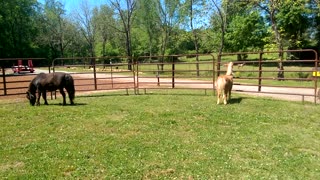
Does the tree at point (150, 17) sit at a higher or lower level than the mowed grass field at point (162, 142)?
higher

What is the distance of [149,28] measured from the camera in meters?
50.9

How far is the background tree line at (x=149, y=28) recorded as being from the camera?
3250cm

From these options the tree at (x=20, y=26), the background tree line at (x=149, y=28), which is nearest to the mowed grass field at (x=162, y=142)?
the background tree line at (x=149, y=28)

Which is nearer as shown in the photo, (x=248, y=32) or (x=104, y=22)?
(x=248, y=32)

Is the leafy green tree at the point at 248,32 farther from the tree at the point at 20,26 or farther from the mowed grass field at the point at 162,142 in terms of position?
the mowed grass field at the point at 162,142

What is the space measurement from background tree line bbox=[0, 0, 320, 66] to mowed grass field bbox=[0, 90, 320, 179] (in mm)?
16306

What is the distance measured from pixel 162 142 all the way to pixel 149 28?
4667 centimetres

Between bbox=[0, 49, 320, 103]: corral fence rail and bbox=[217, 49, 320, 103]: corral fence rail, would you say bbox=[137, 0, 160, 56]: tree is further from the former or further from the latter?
bbox=[0, 49, 320, 103]: corral fence rail

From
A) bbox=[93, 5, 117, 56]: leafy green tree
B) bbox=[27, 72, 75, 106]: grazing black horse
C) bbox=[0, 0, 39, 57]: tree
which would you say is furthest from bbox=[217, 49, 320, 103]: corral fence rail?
bbox=[0, 0, 39, 57]: tree

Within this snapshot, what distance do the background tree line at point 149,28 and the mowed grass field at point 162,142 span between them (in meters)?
16.3

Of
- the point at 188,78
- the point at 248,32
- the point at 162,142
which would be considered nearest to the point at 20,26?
the point at 248,32

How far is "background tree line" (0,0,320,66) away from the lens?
107 feet

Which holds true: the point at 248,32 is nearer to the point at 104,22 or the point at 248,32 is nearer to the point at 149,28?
the point at 149,28

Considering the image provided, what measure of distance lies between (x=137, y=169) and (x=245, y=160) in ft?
5.73
